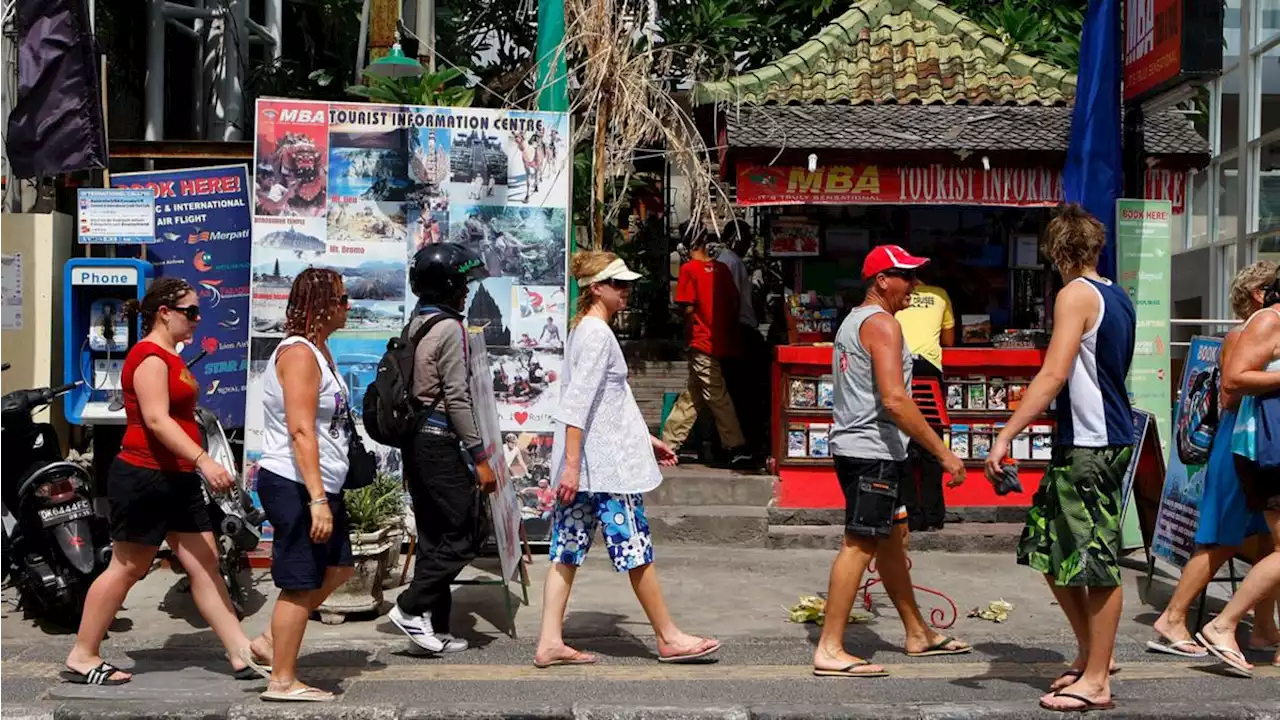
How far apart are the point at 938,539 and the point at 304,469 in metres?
4.99

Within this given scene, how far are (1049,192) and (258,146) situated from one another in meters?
5.29

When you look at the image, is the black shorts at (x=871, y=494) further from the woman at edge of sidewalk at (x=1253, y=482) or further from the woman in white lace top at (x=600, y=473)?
the woman at edge of sidewalk at (x=1253, y=482)

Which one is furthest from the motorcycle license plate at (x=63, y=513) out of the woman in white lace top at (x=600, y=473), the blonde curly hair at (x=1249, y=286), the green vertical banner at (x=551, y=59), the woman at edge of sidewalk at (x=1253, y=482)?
the blonde curly hair at (x=1249, y=286)

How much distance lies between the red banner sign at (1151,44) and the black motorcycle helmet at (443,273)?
13.5 ft

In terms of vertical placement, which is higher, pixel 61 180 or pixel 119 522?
pixel 61 180

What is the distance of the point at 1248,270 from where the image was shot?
267 inches

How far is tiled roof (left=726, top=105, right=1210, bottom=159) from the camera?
31.4ft

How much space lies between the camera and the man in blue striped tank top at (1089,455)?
5535 mm

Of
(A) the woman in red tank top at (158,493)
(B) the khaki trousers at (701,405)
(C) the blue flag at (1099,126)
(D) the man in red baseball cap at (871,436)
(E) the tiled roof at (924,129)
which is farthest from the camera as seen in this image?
(B) the khaki trousers at (701,405)

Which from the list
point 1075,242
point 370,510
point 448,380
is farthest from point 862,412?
point 370,510

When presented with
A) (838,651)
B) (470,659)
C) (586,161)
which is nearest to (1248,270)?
(838,651)

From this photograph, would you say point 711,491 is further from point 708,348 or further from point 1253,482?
point 1253,482

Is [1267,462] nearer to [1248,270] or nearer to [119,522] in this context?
[1248,270]

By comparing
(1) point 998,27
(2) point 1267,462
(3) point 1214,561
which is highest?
(1) point 998,27
